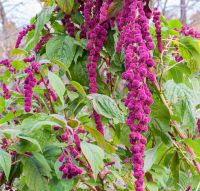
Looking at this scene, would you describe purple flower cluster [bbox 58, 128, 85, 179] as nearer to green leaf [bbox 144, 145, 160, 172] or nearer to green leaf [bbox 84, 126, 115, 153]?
green leaf [bbox 84, 126, 115, 153]

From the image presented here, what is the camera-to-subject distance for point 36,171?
102 cm

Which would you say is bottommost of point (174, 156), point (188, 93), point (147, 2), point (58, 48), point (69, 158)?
point (174, 156)

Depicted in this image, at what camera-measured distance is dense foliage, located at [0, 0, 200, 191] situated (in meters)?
0.88

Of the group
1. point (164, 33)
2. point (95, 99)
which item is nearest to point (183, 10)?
point (164, 33)

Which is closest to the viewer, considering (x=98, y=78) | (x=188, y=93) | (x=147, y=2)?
(x=147, y=2)

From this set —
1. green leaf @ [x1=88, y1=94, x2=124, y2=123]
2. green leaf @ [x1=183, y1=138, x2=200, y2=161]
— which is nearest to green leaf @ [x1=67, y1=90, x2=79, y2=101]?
green leaf @ [x1=88, y1=94, x2=124, y2=123]

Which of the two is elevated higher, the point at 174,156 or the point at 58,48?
the point at 58,48

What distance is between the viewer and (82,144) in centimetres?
88

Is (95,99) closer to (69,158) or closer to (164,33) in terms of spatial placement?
(69,158)

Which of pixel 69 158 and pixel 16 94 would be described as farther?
pixel 16 94

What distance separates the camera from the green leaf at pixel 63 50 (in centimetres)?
119

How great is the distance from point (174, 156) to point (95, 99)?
385 mm

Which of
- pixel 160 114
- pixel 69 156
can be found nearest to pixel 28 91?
pixel 69 156

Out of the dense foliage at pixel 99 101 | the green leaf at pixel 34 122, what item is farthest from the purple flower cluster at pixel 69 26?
the green leaf at pixel 34 122
